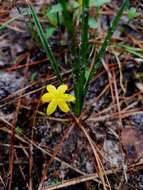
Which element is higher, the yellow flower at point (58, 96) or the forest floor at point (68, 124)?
the yellow flower at point (58, 96)

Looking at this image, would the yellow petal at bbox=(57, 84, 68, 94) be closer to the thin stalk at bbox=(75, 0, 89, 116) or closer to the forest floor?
the thin stalk at bbox=(75, 0, 89, 116)

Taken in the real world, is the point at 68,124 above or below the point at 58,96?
below

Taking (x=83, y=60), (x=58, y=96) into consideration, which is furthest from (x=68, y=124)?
(x=83, y=60)

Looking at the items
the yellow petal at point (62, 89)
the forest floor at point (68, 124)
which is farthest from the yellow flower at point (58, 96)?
the forest floor at point (68, 124)

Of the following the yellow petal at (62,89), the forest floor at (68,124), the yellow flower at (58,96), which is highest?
the yellow petal at (62,89)

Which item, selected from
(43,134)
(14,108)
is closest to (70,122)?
(43,134)

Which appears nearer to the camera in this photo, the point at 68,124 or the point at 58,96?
the point at 58,96

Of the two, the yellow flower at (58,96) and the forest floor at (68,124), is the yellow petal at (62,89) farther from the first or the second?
the forest floor at (68,124)

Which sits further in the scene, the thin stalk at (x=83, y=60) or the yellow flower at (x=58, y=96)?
the yellow flower at (x=58, y=96)

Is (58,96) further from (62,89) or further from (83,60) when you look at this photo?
(83,60)

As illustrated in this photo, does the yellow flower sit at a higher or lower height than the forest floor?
higher

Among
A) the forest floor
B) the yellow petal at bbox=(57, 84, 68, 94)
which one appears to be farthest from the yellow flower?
the forest floor
